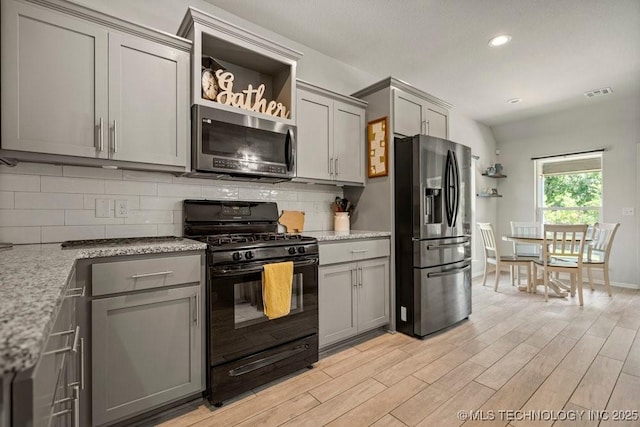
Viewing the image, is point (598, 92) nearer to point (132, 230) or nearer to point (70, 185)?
point (132, 230)

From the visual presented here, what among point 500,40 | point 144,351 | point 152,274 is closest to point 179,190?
point 152,274

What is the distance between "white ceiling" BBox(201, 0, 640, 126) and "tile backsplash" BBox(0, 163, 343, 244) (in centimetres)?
152

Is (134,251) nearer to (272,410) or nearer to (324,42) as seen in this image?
(272,410)

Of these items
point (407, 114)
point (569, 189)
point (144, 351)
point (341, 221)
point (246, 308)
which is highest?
point (407, 114)

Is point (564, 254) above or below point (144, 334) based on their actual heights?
above

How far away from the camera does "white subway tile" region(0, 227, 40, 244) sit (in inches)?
66.5

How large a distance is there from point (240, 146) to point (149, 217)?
81 cm

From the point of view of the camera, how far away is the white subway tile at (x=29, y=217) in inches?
67.0

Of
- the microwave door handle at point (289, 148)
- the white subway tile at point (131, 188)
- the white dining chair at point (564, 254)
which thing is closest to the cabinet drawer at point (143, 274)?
the white subway tile at point (131, 188)

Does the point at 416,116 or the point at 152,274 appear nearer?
the point at 152,274

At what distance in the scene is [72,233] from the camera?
1877mm

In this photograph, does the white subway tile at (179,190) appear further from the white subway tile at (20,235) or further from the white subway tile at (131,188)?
the white subway tile at (20,235)

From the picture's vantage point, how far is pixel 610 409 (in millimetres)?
1732

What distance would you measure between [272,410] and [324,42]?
3085mm
